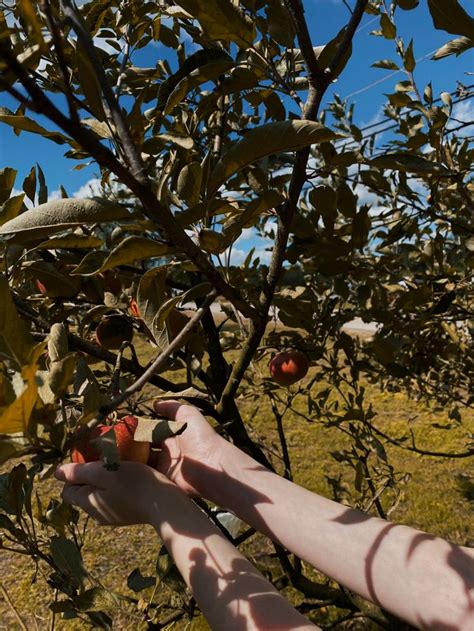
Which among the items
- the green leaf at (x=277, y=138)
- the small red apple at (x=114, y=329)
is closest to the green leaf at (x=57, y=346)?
the green leaf at (x=277, y=138)

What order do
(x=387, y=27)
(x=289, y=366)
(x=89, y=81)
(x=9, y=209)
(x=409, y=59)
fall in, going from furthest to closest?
(x=289, y=366), (x=409, y=59), (x=387, y=27), (x=9, y=209), (x=89, y=81)

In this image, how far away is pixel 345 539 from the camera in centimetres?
99

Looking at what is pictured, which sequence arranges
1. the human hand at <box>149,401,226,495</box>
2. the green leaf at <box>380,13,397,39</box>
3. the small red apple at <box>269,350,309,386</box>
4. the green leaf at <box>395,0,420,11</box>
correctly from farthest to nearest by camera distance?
1. the small red apple at <box>269,350,309,386</box>
2. the green leaf at <box>380,13,397,39</box>
3. the human hand at <box>149,401,226,495</box>
4. the green leaf at <box>395,0,420,11</box>

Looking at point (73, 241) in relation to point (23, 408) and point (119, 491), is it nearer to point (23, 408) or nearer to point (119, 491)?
point (23, 408)

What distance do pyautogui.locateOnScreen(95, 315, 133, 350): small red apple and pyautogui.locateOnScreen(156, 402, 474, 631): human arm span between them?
0.29 m

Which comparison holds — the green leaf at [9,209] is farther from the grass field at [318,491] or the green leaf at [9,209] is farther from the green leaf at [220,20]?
the grass field at [318,491]

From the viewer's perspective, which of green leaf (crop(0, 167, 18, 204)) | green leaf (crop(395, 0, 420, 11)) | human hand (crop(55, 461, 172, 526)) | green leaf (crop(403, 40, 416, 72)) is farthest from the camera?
green leaf (crop(403, 40, 416, 72))

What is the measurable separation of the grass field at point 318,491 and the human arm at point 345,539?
1041 millimetres

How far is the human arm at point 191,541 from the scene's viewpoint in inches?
35.8

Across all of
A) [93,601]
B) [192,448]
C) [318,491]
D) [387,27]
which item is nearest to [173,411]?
[192,448]

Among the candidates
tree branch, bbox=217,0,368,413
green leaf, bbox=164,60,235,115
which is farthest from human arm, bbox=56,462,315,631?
green leaf, bbox=164,60,235,115

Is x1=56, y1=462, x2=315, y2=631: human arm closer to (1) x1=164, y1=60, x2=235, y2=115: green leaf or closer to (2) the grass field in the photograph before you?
(1) x1=164, y1=60, x2=235, y2=115: green leaf

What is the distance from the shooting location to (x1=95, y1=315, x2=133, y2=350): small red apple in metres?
1.35

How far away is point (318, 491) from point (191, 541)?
2.96m
